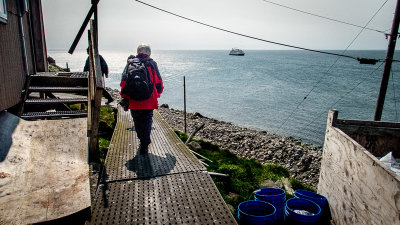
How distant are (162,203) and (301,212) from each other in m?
2.67

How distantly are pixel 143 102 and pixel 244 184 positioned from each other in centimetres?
351

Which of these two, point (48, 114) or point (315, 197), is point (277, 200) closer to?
point (315, 197)

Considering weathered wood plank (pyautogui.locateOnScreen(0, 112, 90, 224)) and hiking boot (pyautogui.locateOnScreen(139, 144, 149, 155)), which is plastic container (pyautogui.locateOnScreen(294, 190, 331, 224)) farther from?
weathered wood plank (pyautogui.locateOnScreen(0, 112, 90, 224))

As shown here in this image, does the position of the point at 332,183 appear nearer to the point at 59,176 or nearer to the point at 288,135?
the point at 59,176

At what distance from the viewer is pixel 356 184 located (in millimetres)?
4039

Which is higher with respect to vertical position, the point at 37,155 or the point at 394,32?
the point at 394,32

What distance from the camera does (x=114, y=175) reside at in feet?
13.0

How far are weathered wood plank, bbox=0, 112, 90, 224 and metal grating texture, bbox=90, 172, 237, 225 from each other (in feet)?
1.31

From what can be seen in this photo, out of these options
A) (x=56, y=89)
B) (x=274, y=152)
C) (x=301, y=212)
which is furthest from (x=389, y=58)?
(x=56, y=89)

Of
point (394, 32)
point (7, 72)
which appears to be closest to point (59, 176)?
Answer: point (7, 72)

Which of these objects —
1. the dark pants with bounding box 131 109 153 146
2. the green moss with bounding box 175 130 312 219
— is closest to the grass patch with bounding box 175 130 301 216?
the green moss with bounding box 175 130 312 219

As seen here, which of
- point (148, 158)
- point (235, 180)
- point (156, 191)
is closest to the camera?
point (156, 191)

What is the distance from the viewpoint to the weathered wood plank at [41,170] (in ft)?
8.39

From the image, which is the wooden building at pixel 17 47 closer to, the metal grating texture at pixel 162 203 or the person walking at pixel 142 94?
the person walking at pixel 142 94
